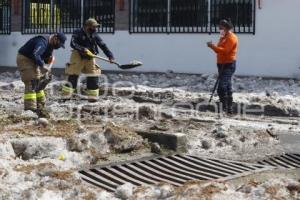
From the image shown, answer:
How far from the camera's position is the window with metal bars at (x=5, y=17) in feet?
82.3

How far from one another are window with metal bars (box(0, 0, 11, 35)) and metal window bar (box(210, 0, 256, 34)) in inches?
383

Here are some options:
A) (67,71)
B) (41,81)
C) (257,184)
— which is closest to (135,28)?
(67,71)

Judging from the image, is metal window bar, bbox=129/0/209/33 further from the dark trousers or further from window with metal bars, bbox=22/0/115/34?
the dark trousers

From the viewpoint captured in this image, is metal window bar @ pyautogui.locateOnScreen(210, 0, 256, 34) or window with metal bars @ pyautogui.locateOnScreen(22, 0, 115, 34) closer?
metal window bar @ pyautogui.locateOnScreen(210, 0, 256, 34)

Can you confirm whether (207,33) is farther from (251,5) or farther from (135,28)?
(135,28)

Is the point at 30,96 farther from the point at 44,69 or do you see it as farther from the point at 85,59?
the point at 85,59

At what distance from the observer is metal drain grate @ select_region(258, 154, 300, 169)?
780 cm

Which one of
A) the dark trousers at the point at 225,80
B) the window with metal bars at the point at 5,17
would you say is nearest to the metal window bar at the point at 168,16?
the window with metal bars at the point at 5,17

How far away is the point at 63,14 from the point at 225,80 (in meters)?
12.1

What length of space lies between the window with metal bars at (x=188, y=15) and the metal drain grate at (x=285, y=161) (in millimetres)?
9988

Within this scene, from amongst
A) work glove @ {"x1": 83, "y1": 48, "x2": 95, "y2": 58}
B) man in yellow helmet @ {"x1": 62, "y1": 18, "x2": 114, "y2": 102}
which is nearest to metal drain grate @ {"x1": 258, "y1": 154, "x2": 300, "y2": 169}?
man in yellow helmet @ {"x1": 62, "y1": 18, "x2": 114, "y2": 102}

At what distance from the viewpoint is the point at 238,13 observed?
18.2 meters

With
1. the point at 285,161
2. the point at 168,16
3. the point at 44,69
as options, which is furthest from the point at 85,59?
the point at 168,16

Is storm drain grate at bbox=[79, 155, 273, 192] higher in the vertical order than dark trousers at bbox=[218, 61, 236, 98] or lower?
lower
